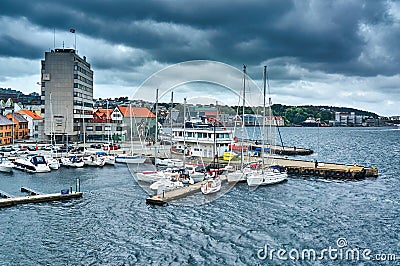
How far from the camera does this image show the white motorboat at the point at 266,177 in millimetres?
43188

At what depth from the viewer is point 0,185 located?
42.0 m

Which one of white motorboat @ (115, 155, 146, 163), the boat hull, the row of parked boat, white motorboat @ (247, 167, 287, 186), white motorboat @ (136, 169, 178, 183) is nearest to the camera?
the row of parked boat

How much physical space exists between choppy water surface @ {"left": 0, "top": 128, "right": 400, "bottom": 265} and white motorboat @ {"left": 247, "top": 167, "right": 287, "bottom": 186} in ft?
4.79

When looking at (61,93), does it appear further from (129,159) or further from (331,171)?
(331,171)

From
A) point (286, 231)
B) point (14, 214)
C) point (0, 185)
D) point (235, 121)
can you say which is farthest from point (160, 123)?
point (286, 231)

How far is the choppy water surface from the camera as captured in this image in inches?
907

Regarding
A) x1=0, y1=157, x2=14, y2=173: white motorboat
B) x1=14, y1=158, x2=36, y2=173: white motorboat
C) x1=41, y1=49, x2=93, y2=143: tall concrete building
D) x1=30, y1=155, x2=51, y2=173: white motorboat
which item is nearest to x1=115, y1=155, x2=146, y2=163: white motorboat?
x1=30, y1=155, x2=51, y2=173: white motorboat

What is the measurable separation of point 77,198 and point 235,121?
24.5m

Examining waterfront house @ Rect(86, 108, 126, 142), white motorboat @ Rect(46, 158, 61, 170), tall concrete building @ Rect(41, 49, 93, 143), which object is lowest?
white motorboat @ Rect(46, 158, 61, 170)

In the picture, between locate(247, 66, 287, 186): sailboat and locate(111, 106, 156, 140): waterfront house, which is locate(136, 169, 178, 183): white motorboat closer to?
locate(247, 66, 287, 186): sailboat

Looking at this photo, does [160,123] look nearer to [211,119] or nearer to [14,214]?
[211,119]

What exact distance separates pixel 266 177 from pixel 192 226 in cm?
1842

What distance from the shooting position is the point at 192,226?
28141mm

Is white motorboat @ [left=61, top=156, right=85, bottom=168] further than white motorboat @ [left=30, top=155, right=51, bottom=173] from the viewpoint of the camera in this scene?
Yes
